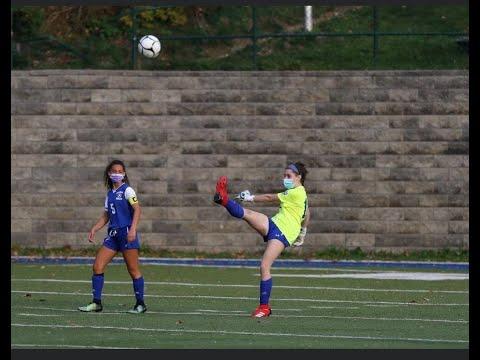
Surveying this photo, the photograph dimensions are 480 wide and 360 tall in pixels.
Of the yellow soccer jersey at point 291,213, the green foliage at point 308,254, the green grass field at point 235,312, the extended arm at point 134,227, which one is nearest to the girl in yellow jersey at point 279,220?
the yellow soccer jersey at point 291,213

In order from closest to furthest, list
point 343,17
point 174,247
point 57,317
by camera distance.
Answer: point 57,317 → point 174,247 → point 343,17

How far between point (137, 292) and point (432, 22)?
20.2 metres

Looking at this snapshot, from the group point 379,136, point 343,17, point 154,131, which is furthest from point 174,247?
point 343,17

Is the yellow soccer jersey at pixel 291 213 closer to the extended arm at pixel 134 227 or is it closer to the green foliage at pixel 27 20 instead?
the extended arm at pixel 134 227

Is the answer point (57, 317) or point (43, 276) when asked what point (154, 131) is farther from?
point (57, 317)

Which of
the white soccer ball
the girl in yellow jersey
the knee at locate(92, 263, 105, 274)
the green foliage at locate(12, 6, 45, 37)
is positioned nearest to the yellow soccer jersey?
the girl in yellow jersey

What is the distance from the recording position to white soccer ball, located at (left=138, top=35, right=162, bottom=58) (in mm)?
29328

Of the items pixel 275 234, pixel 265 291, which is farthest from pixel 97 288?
pixel 275 234

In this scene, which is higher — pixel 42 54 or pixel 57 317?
pixel 42 54

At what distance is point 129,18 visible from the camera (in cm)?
3359

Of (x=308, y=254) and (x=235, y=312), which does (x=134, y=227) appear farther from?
(x=308, y=254)

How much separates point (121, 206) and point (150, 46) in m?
13.2

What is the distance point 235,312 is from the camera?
54.0 ft

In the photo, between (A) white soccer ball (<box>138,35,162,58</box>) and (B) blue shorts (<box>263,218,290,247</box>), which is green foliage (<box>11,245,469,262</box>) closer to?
(A) white soccer ball (<box>138,35,162,58</box>)
